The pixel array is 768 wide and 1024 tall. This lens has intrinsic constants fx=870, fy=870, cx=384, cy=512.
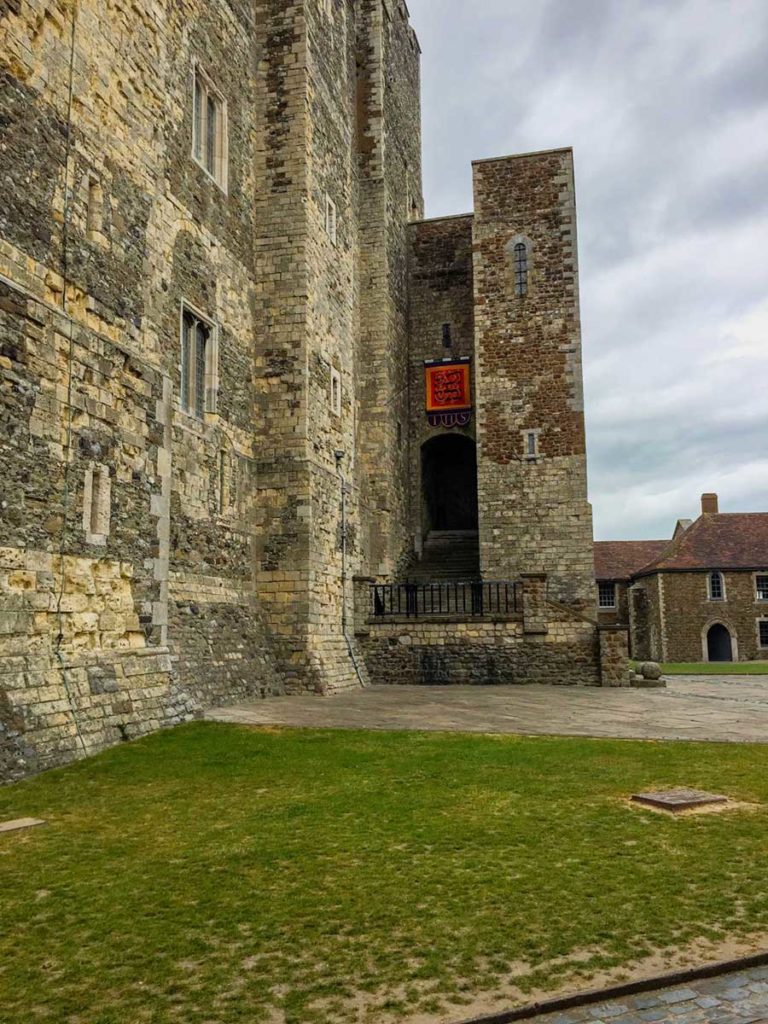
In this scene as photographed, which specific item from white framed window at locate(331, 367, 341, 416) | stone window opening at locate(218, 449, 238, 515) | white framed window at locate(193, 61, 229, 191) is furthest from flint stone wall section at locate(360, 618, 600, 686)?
white framed window at locate(193, 61, 229, 191)

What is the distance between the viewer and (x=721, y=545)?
41.4 metres

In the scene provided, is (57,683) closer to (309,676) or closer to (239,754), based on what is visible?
(239,754)

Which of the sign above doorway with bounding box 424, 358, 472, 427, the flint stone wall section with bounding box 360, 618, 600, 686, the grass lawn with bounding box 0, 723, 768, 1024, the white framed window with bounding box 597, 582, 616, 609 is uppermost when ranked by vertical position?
the sign above doorway with bounding box 424, 358, 472, 427

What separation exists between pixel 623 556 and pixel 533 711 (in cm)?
3519

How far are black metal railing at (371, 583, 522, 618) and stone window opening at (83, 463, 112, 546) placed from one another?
10605mm

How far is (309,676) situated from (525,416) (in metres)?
12.1

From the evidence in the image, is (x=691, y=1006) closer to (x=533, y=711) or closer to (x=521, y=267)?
(x=533, y=711)

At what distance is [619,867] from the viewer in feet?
16.2

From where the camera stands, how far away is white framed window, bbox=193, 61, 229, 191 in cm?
1545

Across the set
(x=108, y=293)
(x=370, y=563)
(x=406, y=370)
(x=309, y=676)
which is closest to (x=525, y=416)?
(x=406, y=370)

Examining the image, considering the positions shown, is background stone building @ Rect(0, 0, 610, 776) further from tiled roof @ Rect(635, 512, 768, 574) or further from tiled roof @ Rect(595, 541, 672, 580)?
tiled roof @ Rect(595, 541, 672, 580)

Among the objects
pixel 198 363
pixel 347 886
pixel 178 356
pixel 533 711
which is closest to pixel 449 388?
pixel 198 363

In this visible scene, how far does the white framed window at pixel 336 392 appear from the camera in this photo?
19.3 m

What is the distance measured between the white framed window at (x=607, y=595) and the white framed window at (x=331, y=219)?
29.6m
